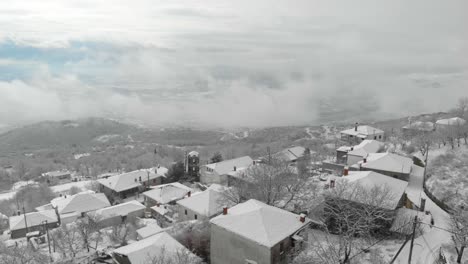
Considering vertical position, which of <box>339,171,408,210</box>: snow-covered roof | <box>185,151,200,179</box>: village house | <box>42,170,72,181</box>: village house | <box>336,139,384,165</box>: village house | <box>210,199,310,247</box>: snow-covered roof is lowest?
<box>42,170,72,181</box>: village house

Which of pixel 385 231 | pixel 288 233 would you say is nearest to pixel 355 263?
pixel 288 233

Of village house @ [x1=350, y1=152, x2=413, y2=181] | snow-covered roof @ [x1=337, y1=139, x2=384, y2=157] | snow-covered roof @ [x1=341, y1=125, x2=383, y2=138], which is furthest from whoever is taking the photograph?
snow-covered roof @ [x1=341, y1=125, x2=383, y2=138]

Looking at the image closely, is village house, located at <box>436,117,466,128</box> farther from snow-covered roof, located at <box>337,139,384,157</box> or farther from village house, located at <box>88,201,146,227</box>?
village house, located at <box>88,201,146,227</box>

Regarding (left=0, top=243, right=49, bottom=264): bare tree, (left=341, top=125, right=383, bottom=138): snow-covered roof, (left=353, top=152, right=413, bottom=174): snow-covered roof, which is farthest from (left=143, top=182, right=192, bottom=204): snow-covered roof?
(left=341, top=125, right=383, bottom=138): snow-covered roof

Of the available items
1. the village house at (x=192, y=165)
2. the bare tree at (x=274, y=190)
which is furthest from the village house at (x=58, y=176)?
the bare tree at (x=274, y=190)

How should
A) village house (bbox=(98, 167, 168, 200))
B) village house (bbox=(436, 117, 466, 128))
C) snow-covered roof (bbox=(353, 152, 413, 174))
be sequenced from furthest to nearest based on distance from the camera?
village house (bbox=(98, 167, 168, 200)) → village house (bbox=(436, 117, 466, 128)) → snow-covered roof (bbox=(353, 152, 413, 174))

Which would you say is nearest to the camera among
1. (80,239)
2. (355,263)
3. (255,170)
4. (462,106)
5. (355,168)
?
(355,263)

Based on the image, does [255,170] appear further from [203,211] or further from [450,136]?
[450,136]
